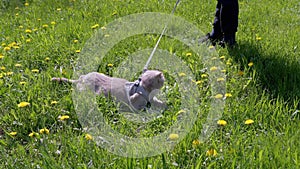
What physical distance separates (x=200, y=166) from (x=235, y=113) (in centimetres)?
64

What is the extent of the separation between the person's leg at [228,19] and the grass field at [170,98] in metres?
0.15

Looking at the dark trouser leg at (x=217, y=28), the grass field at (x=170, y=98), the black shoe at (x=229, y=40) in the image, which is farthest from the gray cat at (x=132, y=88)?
the dark trouser leg at (x=217, y=28)

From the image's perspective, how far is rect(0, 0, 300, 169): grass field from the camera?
2035 millimetres

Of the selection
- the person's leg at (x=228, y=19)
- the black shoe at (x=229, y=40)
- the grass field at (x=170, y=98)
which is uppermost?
the person's leg at (x=228, y=19)

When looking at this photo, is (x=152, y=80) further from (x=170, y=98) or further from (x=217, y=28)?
(x=217, y=28)

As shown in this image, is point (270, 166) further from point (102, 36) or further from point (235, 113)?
point (102, 36)

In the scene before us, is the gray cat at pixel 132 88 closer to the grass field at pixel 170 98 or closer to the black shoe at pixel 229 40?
the grass field at pixel 170 98

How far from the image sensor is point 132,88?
2.68 meters

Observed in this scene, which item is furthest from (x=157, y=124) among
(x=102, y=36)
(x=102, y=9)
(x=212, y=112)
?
(x=102, y=9)

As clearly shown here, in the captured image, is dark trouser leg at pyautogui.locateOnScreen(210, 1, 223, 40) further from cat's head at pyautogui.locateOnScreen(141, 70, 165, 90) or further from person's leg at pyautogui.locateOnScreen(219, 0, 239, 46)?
cat's head at pyautogui.locateOnScreen(141, 70, 165, 90)

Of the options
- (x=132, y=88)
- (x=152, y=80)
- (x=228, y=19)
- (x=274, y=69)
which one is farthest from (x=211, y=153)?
(x=228, y=19)

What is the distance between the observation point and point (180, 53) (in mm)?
3486

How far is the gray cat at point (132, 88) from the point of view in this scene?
2594mm

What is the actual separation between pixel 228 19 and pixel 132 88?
4.96ft
